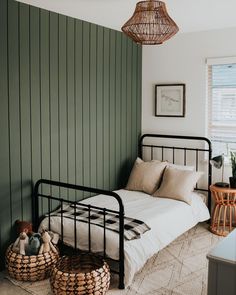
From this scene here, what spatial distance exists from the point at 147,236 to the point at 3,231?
121 centimetres

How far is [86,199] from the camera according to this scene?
3973 millimetres

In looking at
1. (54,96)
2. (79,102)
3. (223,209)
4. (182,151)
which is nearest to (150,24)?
(54,96)

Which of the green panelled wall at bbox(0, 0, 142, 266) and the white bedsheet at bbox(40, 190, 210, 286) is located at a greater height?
the green panelled wall at bbox(0, 0, 142, 266)

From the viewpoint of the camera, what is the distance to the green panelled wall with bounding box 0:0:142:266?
3.21 m

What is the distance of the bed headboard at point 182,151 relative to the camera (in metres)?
4.43

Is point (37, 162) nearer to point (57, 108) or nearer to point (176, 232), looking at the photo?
point (57, 108)

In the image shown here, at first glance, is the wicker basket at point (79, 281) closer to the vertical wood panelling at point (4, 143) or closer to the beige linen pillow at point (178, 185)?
the vertical wood panelling at point (4, 143)

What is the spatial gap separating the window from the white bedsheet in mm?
689

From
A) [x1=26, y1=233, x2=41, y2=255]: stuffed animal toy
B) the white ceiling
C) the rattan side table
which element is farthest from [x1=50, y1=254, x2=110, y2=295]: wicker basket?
the white ceiling

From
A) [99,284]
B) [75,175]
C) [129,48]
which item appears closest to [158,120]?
[129,48]

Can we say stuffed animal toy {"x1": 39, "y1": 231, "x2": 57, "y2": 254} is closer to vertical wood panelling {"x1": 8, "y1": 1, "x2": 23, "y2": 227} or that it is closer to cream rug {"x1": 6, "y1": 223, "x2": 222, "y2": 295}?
cream rug {"x1": 6, "y1": 223, "x2": 222, "y2": 295}

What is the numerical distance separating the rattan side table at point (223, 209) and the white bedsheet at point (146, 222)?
0.43ft

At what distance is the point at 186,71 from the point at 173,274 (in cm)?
236

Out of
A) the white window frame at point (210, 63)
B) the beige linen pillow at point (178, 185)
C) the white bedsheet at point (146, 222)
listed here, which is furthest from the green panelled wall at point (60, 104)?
the white window frame at point (210, 63)
